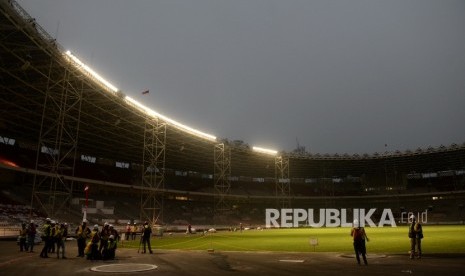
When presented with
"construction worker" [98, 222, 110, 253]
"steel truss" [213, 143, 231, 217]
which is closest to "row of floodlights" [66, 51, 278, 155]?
"steel truss" [213, 143, 231, 217]

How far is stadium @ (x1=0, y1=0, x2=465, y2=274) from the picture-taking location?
36438 millimetres

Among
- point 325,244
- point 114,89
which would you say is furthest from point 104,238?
point 114,89

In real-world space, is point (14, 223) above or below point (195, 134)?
below

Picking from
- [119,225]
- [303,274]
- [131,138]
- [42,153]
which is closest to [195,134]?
[131,138]

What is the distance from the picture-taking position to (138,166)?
263 ft

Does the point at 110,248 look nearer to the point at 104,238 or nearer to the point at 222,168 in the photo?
the point at 104,238

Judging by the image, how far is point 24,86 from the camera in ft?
131

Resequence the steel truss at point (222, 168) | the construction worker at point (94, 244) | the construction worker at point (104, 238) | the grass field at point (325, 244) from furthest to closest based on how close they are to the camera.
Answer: the steel truss at point (222, 168), the grass field at point (325, 244), the construction worker at point (104, 238), the construction worker at point (94, 244)

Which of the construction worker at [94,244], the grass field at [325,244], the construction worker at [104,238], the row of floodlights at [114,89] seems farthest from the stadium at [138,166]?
the grass field at [325,244]

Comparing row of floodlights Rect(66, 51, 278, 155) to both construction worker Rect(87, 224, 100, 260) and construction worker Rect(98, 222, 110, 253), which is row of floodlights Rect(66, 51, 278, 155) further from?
construction worker Rect(87, 224, 100, 260)

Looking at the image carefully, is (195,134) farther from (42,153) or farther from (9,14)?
(9,14)

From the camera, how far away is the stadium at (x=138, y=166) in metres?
36.4

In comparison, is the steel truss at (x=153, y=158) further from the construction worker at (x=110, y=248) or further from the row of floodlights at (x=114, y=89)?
the construction worker at (x=110, y=248)

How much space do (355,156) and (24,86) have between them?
6769 centimetres
